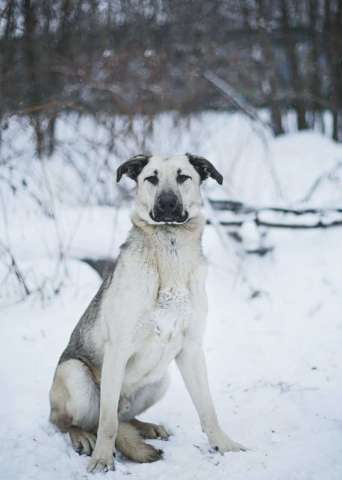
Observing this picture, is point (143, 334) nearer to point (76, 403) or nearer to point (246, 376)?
point (76, 403)

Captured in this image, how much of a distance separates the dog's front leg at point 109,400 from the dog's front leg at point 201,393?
0.49 metres

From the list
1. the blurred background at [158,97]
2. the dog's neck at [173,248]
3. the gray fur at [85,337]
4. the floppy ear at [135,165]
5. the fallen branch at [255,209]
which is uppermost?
the blurred background at [158,97]

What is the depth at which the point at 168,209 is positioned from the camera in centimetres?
304

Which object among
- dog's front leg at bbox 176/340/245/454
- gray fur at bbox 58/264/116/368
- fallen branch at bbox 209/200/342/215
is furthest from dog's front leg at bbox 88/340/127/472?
fallen branch at bbox 209/200/342/215

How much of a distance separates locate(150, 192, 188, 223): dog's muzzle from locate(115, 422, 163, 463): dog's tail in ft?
4.49

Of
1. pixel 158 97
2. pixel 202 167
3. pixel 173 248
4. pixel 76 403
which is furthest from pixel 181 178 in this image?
pixel 158 97

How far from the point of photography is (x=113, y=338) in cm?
289

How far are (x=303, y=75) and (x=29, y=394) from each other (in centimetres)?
804

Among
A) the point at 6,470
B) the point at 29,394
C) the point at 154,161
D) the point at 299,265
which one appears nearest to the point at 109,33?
the point at 299,265

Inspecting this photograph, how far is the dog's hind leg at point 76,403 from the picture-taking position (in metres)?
2.97

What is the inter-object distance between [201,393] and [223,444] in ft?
1.10

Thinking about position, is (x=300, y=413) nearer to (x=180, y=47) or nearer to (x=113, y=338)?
(x=113, y=338)

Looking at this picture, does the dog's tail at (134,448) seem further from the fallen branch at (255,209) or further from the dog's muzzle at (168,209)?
the fallen branch at (255,209)


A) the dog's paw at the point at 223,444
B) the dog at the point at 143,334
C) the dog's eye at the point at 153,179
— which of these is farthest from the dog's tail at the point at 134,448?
the dog's eye at the point at 153,179
